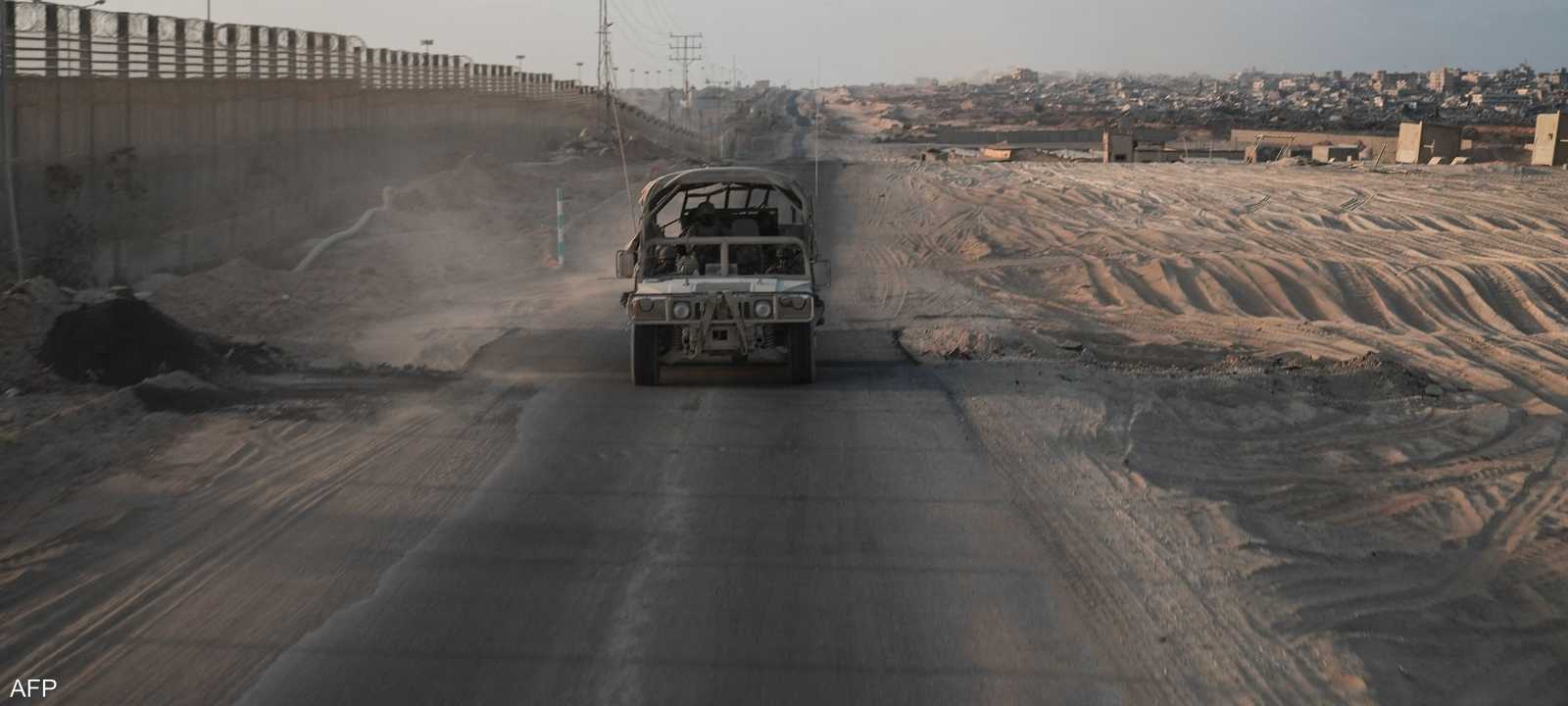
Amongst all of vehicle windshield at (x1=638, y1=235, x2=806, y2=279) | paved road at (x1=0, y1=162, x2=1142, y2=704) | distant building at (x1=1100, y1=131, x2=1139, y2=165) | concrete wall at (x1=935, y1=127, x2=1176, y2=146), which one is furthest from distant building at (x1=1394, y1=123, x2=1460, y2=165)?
paved road at (x1=0, y1=162, x2=1142, y2=704)

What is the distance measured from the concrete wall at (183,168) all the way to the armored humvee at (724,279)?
9.15 metres

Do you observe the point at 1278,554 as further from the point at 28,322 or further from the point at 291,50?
the point at 291,50

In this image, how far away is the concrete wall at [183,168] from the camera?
69.1 feet

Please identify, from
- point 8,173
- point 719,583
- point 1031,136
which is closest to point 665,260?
point 719,583

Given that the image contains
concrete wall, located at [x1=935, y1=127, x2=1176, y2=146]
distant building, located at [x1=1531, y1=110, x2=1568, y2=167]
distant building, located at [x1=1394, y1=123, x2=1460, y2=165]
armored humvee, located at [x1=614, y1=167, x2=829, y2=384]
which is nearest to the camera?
armored humvee, located at [x1=614, y1=167, x2=829, y2=384]

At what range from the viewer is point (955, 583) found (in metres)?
8.30

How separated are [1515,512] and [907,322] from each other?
9678 millimetres

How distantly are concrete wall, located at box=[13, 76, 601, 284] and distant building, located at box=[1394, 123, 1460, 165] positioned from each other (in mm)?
39846

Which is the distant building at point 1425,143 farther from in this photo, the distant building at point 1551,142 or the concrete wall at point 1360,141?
the distant building at point 1551,142

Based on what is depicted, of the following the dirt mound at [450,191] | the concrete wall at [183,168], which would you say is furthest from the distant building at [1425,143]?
the concrete wall at [183,168]

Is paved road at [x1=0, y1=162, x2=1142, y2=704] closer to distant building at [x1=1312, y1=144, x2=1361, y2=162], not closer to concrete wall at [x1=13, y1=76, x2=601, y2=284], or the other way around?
concrete wall at [x1=13, y1=76, x2=601, y2=284]

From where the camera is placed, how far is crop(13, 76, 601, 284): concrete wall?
2105cm

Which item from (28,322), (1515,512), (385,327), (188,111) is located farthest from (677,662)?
(188,111)

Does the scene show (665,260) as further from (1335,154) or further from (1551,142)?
(1335,154)
